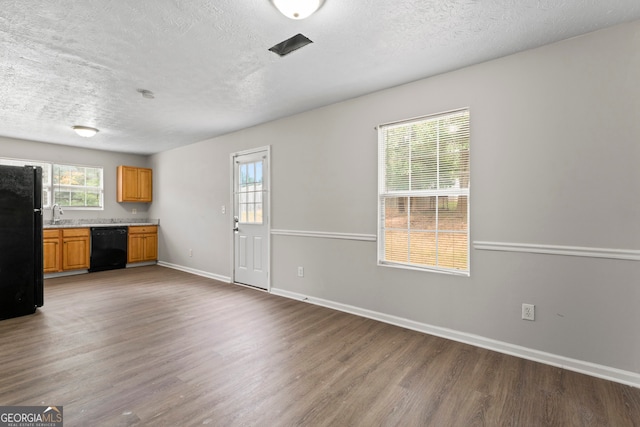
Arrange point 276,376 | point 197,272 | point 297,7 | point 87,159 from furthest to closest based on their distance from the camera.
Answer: point 87,159
point 197,272
point 276,376
point 297,7

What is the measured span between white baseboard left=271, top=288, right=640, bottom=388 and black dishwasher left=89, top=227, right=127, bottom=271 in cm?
497

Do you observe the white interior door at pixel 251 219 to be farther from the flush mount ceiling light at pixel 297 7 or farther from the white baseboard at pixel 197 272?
the flush mount ceiling light at pixel 297 7

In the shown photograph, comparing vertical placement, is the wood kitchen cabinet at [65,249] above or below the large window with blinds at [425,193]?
below

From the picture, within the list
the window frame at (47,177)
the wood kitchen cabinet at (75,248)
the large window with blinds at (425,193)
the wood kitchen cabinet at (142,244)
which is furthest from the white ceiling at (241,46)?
the wood kitchen cabinet at (142,244)

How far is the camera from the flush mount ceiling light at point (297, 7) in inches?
70.0

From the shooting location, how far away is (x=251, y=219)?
468 centimetres

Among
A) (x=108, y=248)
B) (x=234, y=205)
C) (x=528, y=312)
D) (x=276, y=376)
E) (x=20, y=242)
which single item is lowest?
(x=276, y=376)

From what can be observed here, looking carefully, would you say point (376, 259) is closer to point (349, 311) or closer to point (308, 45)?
point (349, 311)

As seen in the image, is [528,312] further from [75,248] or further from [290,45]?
[75,248]

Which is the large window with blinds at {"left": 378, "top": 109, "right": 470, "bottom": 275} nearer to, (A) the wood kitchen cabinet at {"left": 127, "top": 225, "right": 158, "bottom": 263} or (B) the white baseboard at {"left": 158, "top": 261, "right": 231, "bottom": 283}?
(B) the white baseboard at {"left": 158, "top": 261, "right": 231, "bottom": 283}

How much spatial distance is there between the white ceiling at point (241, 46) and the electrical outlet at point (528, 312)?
6.98 feet

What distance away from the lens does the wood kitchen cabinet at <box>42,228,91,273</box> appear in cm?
523

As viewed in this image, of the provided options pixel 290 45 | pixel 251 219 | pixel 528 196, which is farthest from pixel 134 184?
pixel 528 196

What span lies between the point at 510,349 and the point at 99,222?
7.43 meters
